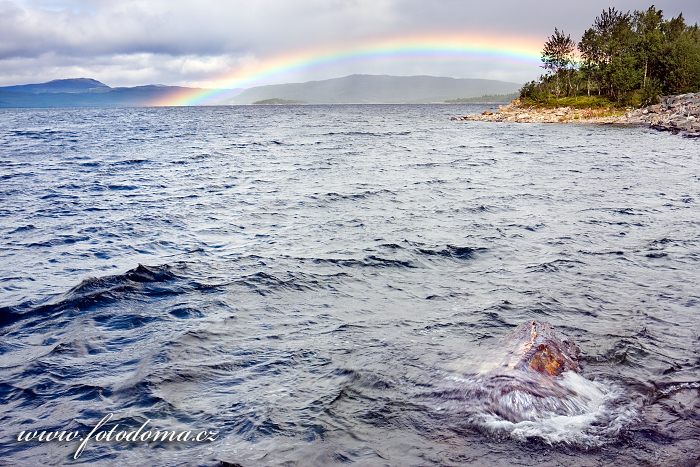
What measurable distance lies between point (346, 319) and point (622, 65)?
404ft

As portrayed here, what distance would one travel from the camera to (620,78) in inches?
4439

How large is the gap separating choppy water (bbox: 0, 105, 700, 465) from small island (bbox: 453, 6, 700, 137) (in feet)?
243

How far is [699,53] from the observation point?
11331cm

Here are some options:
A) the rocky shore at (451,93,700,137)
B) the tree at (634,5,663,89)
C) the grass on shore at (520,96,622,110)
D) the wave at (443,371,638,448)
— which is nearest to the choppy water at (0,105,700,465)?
the wave at (443,371,638,448)

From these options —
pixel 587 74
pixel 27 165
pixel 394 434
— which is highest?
pixel 587 74

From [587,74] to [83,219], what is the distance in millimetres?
131437

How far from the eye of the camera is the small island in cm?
10344

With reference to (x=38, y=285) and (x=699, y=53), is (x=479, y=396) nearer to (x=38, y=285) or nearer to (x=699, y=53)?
(x=38, y=285)

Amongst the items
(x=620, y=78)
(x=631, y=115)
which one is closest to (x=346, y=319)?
(x=631, y=115)

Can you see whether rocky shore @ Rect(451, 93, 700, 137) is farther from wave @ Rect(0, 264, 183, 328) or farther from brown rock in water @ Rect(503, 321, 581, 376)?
wave @ Rect(0, 264, 183, 328)

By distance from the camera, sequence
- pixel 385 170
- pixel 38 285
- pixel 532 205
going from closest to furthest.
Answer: pixel 38 285
pixel 532 205
pixel 385 170

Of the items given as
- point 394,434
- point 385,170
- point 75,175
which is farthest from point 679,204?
point 75,175

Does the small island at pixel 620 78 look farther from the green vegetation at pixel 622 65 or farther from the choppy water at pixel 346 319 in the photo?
the choppy water at pixel 346 319

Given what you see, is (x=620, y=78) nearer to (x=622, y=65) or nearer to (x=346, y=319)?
(x=622, y=65)
